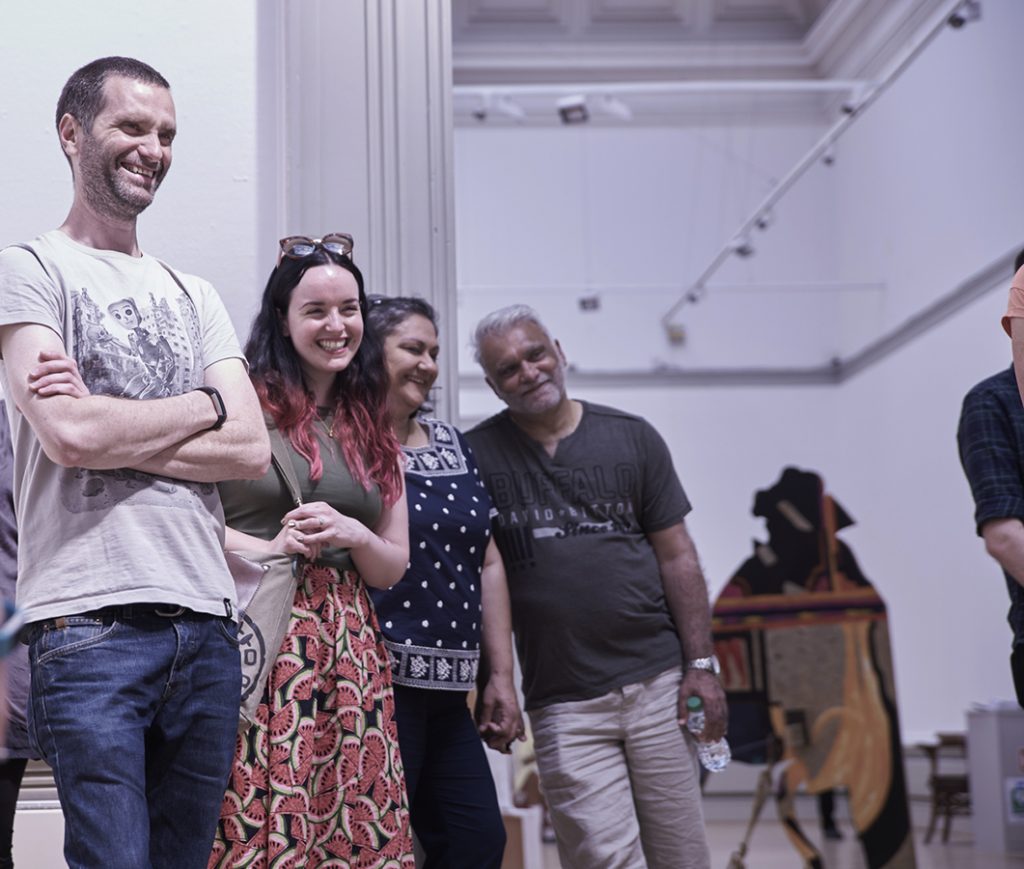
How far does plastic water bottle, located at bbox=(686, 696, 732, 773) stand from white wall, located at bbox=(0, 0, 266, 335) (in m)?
1.35

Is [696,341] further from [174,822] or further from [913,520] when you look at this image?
[174,822]

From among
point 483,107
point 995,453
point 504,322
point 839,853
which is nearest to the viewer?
point 995,453

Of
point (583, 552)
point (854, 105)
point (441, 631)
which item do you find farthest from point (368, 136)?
point (854, 105)

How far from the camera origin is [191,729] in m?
1.79

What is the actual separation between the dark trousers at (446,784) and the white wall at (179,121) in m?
0.94

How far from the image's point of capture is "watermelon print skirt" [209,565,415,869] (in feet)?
6.61

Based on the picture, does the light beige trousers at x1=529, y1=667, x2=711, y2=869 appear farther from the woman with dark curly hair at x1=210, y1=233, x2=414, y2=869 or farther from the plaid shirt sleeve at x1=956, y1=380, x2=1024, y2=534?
the plaid shirt sleeve at x1=956, y1=380, x2=1024, y2=534

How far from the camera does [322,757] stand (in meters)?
2.12

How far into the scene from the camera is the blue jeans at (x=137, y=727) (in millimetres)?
1637

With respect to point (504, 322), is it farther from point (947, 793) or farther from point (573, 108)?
point (947, 793)

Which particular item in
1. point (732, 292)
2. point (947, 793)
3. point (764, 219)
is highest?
point (764, 219)

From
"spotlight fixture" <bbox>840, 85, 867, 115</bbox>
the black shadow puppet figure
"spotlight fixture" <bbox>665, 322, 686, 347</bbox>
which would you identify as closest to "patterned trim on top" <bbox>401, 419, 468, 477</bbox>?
the black shadow puppet figure

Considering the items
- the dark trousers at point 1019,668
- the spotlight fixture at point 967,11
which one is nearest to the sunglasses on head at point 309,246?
the dark trousers at point 1019,668

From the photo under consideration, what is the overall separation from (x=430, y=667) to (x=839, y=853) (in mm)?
6010
